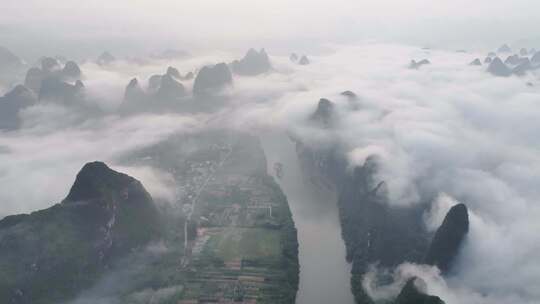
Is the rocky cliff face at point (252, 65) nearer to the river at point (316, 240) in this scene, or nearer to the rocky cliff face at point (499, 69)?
the river at point (316, 240)

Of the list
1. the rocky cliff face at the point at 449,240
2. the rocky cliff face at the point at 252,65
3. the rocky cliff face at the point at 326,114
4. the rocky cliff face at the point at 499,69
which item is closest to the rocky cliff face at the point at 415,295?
the rocky cliff face at the point at 449,240

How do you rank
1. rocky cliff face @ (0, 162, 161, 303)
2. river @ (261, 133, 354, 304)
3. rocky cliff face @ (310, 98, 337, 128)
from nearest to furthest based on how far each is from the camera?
rocky cliff face @ (0, 162, 161, 303)
river @ (261, 133, 354, 304)
rocky cliff face @ (310, 98, 337, 128)

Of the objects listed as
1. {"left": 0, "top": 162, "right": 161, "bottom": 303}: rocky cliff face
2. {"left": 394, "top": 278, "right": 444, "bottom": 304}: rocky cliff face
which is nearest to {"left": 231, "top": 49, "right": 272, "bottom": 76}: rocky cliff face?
{"left": 0, "top": 162, "right": 161, "bottom": 303}: rocky cliff face

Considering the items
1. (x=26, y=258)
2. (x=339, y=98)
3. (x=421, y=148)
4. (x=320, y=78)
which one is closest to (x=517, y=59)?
(x=320, y=78)

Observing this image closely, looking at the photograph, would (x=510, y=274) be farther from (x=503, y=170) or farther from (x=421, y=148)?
(x=421, y=148)

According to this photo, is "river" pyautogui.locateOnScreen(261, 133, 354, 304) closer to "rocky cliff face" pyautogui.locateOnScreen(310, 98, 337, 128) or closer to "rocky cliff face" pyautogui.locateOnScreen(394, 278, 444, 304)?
"rocky cliff face" pyautogui.locateOnScreen(310, 98, 337, 128)

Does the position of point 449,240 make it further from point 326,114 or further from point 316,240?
point 326,114
